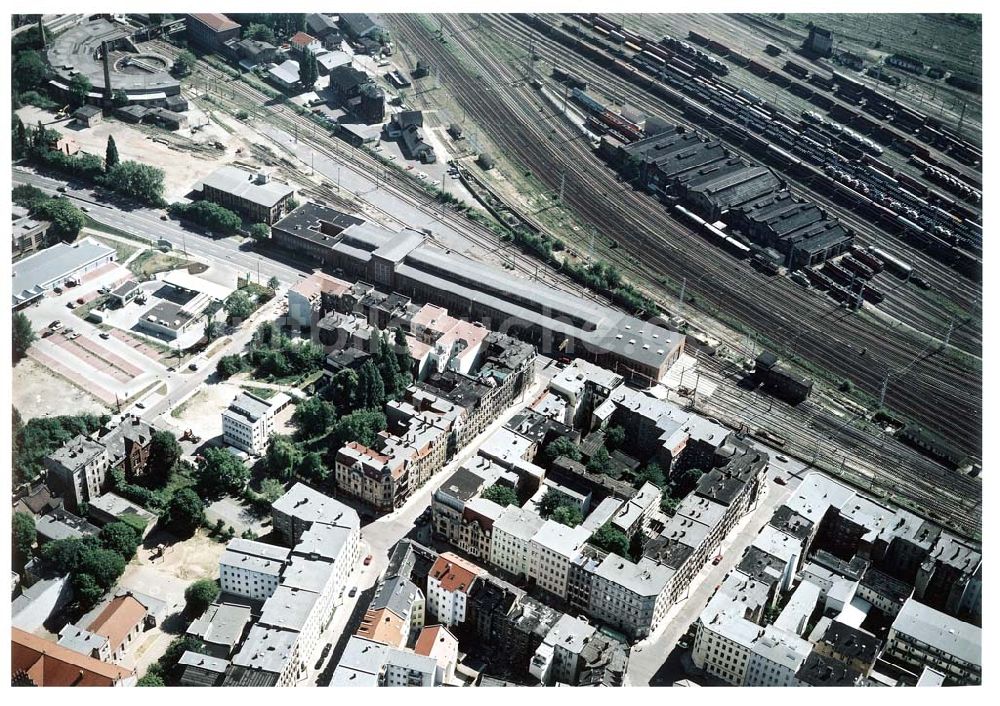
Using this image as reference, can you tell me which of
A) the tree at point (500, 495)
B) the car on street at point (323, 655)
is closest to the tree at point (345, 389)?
the tree at point (500, 495)

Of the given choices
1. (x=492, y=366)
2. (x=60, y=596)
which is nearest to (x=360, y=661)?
(x=60, y=596)

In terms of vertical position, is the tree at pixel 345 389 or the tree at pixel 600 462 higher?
the tree at pixel 600 462

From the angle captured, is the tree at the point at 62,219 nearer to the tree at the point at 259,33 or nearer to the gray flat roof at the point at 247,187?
the gray flat roof at the point at 247,187

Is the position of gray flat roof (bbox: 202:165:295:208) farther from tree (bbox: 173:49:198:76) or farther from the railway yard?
the railway yard

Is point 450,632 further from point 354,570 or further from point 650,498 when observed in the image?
point 650,498

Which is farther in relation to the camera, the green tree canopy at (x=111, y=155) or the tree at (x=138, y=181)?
the green tree canopy at (x=111, y=155)

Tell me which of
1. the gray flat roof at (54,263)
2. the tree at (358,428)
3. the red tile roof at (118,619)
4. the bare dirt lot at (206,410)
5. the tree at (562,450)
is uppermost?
the tree at (562,450)

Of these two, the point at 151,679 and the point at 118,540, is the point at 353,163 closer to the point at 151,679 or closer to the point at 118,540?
the point at 118,540
